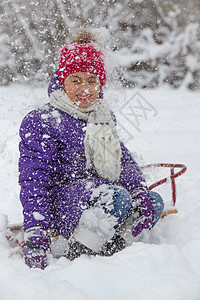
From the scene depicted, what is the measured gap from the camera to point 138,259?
1301 mm

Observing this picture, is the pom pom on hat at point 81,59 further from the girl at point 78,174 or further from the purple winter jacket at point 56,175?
the purple winter jacket at point 56,175

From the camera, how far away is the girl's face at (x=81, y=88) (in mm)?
1925

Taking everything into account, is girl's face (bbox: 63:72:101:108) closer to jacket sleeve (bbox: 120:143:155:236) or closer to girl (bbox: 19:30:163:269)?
girl (bbox: 19:30:163:269)

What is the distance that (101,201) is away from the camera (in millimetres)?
1722

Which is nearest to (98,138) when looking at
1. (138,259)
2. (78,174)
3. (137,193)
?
(78,174)

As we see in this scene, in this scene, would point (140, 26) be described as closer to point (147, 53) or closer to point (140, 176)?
point (147, 53)

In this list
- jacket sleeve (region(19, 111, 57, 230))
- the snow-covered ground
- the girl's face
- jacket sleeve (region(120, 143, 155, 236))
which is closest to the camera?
the snow-covered ground

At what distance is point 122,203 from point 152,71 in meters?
7.22

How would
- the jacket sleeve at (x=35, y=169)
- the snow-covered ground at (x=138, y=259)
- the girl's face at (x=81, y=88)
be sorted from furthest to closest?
the girl's face at (x=81, y=88)
the jacket sleeve at (x=35, y=169)
the snow-covered ground at (x=138, y=259)

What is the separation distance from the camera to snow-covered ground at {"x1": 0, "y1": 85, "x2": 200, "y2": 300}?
1.13 meters

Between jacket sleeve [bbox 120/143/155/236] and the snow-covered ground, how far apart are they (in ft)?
0.37

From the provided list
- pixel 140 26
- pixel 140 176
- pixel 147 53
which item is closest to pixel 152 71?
pixel 147 53

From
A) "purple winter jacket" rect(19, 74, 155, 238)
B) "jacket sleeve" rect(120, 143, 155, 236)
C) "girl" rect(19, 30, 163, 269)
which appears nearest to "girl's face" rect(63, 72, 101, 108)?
"girl" rect(19, 30, 163, 269)

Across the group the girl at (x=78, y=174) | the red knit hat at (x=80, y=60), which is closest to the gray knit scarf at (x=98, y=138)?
the girl at (x=78, y=174)
